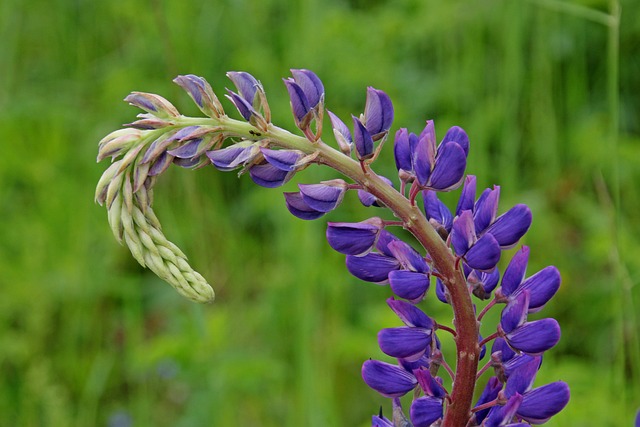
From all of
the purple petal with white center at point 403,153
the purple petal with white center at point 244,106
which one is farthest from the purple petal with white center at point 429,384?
the purple petal with white center at point 244,106

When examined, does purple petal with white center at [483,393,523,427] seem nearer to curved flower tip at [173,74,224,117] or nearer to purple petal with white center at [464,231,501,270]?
purple petal with white center at [464,231,501,270]

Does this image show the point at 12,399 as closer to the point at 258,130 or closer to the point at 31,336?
the point at 31,336

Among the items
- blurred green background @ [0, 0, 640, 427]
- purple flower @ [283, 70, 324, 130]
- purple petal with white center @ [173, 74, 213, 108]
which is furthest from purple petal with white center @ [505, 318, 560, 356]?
blurred green background @ [0, 0, 640, 427]

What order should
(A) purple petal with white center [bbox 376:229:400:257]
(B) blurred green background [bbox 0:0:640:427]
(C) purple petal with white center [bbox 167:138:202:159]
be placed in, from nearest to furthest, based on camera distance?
(C) purple petal with white center [bbox 167:138:202:159] → (A) purple petal with white center [bbox 376:229:400:257] → (B) blurred green background [bbox 0:0:640:427]

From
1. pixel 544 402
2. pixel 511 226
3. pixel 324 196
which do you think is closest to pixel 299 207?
pixel 324 196

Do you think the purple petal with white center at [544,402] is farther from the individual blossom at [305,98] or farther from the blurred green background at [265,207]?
the blurred green background at [265,207]

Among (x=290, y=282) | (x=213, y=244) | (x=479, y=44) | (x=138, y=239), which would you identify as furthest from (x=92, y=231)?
(x=138, y=239)
